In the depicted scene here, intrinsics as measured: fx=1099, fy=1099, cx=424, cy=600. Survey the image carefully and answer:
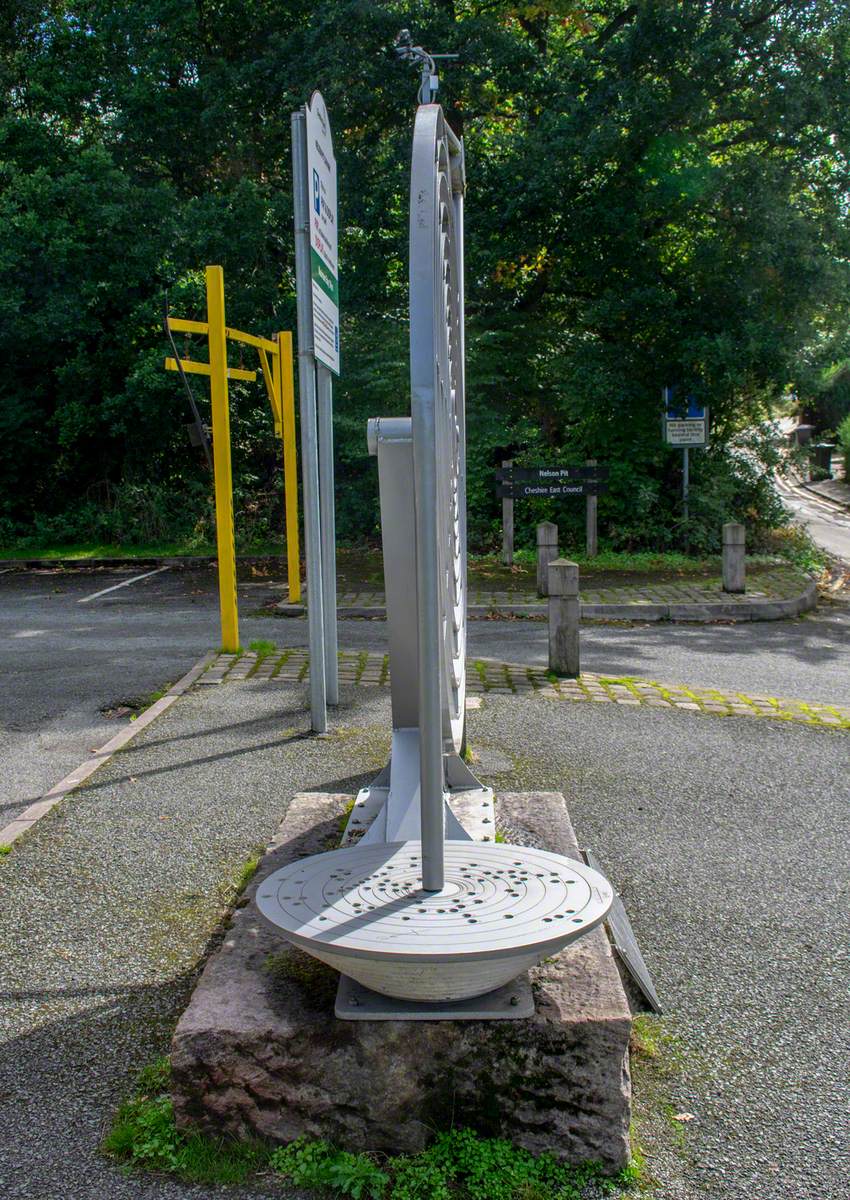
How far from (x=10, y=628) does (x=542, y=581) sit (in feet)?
18.3

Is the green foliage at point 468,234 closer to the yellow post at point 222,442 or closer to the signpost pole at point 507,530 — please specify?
the signpost pole at point 507,530

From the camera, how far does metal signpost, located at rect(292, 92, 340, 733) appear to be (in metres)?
5.58

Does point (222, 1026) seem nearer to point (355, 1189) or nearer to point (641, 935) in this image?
point (355, 1189)

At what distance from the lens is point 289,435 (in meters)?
10.4

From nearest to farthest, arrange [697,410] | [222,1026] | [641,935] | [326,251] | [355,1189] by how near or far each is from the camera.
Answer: [355,1189] → [222,1026] → [641,935] → [326,251] → [697,410]

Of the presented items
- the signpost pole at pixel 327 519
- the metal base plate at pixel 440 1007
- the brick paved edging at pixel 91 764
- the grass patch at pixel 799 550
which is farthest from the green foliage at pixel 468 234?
the metal base plate at pixel 440 1007

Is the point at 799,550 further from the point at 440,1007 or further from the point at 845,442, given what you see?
the point at 845,442

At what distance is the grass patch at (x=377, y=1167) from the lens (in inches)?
88.3

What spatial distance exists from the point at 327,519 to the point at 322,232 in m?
1.55

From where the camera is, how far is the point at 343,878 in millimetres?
2607

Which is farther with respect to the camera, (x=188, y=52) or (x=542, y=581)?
(x=188, y=52)

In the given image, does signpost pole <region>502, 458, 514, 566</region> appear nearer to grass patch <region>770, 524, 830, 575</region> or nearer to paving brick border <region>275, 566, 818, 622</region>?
paving brick border <region>275, 566, 818, 622</region>

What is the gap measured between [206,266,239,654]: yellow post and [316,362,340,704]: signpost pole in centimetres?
136

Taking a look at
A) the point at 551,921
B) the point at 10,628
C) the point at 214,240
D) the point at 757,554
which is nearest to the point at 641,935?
the point at 551,921
